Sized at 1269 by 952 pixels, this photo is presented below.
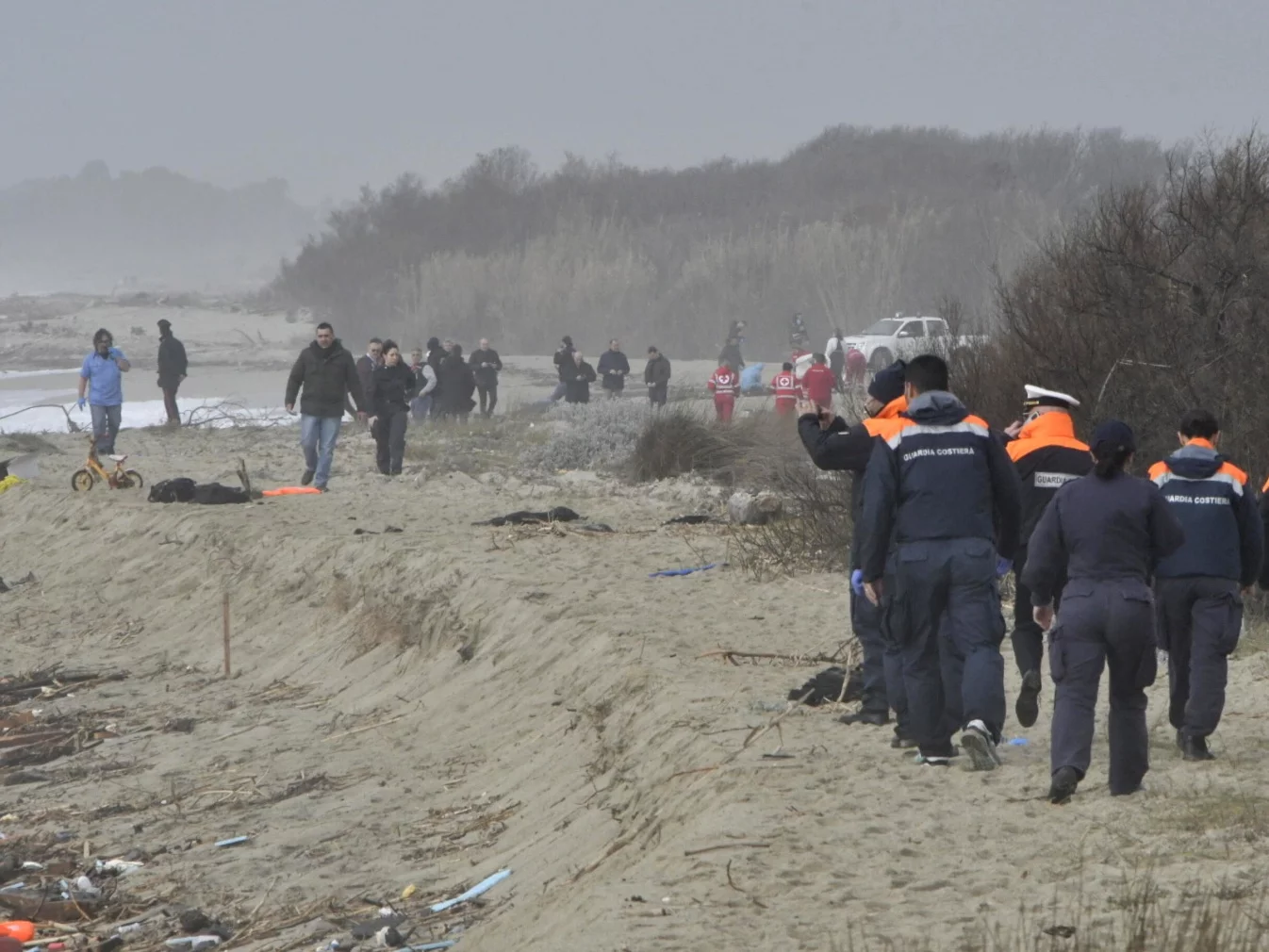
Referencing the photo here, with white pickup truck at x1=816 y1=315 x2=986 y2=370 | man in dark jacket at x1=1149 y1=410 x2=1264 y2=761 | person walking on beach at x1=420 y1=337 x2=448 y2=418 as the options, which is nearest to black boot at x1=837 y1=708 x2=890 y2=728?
man in dark jacket at x1=1149 y1=410 x2=1264 y2=761

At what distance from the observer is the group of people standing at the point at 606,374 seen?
30484 mm

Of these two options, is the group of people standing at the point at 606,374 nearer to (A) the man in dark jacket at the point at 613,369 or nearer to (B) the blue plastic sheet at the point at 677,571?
(A) the man in dark jacket at the point at 613,369

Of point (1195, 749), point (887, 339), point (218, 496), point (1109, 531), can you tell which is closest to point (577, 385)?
point (887, 339)

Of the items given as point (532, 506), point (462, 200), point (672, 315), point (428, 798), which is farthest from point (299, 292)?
point (428, 798)

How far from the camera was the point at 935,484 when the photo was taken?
7211 millimetres

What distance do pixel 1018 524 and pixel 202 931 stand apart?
3.69m

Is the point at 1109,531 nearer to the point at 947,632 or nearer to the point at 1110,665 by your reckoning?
the point at 1110,665

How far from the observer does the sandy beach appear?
602 cm

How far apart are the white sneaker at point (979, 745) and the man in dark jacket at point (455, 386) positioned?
846 inches

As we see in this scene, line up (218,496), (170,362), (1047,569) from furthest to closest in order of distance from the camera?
(170,362)
(218,496)
(1047,569)

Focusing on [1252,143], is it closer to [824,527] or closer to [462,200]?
[824,527]

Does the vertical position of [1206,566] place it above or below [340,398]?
below

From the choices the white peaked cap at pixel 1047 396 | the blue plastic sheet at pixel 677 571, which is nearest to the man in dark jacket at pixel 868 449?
the white peaked cap at pixel 1047 396

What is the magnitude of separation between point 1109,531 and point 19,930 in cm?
473
